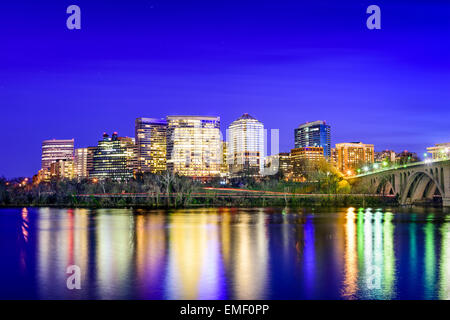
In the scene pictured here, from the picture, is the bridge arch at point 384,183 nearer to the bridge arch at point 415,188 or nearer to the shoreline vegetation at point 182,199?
the shoreline vegetation at point 182,199

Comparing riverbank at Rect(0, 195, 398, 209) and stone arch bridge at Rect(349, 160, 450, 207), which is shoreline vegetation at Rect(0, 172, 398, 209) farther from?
stone arch bridge at Rect(349, 160, 450, 207)

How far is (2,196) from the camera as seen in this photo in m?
123

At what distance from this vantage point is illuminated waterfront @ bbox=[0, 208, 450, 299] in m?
27.2

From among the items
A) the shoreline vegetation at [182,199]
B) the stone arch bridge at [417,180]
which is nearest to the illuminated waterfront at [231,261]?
the stone arch bridge at [417,180]

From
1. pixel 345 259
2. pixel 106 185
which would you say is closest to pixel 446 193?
pixel 345 259

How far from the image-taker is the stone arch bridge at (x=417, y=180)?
297 feet

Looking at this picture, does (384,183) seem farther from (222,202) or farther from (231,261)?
(231,261)

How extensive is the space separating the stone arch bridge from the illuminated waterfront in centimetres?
3211

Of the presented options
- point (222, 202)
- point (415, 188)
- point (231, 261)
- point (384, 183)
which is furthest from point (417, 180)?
point (231, 261)

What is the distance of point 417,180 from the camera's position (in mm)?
108625

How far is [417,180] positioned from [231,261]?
3351 inches

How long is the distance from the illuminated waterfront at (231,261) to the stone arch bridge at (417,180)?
3211cm
